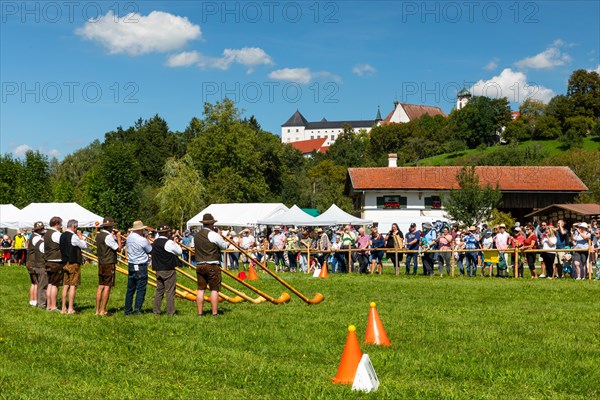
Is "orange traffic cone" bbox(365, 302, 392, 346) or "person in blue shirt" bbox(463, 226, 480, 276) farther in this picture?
"person in blue shirt" bbox(463, 226, 480, 276)

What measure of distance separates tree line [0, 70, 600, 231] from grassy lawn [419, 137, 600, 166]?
1.42 m

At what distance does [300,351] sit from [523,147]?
90106 millimetres

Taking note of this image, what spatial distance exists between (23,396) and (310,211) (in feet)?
178

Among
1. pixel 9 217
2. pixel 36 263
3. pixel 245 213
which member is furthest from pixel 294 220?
pixel 36 263

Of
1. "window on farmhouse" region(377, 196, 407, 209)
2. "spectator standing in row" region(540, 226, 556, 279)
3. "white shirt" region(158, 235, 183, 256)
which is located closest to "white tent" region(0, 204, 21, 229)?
"spectator standing in row" region(540, 226, 556, 279)

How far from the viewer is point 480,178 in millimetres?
66125

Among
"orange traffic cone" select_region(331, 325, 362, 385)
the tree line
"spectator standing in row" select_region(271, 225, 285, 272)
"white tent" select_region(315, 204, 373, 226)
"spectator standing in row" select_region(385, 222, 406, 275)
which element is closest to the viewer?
"orange traffic cone" select_region(331, 325, 362, 385)

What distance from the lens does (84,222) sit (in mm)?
40500

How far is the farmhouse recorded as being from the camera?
64312mm

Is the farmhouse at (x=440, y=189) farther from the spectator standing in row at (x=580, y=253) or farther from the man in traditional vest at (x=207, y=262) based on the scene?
the man in traditional vest at (x=207, y=262)

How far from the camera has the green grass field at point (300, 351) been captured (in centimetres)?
736

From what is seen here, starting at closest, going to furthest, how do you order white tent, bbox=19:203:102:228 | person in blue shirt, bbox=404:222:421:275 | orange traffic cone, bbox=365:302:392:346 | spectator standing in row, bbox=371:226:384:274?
orange traffic cone, bbox=365:302:392:346, person in blue shirt, bbox=404:222:421:275, spectator standing in row, bbox=371:226:384:274, white tent, bbox=19:203:102:228

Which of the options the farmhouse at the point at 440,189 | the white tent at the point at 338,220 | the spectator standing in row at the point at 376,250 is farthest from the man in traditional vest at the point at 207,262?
the farmhouse at the point at 440,189

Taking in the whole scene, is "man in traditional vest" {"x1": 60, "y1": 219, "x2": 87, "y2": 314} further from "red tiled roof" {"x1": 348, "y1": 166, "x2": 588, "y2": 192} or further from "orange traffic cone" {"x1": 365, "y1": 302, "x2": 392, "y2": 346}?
"red tiled roof" {"x1": 348, "y1": 166, "x2": 588, "y2": 192}
